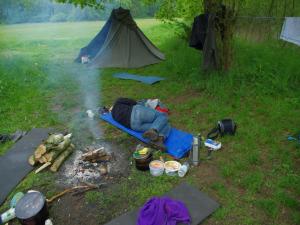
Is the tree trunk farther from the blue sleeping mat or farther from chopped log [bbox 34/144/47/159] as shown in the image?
chopped log [bbox 34/144/47/159]

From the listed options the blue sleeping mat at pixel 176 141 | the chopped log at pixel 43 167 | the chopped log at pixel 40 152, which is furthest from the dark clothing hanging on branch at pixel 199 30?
the chopped log at pixel 43 167

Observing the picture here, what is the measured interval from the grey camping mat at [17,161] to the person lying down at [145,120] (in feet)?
4.57

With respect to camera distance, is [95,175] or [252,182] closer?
[252,182]

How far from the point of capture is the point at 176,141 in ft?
14.8

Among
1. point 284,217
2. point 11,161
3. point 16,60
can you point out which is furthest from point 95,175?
point 16,60

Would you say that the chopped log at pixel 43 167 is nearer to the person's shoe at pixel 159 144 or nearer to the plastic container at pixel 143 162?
the plastic container at pixel 143 162

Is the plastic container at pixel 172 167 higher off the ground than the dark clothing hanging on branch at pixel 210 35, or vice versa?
the dark clothing hanging on branch at pixel 210 35

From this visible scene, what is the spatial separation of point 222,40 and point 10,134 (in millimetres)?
5073

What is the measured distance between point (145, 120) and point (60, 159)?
149 cm

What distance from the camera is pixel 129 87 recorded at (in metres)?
7.16

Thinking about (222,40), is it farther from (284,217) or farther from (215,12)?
(284,217)

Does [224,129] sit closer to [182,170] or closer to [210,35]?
[182,170]

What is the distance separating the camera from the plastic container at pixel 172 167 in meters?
3.77

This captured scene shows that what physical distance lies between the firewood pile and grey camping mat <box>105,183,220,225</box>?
143cm
